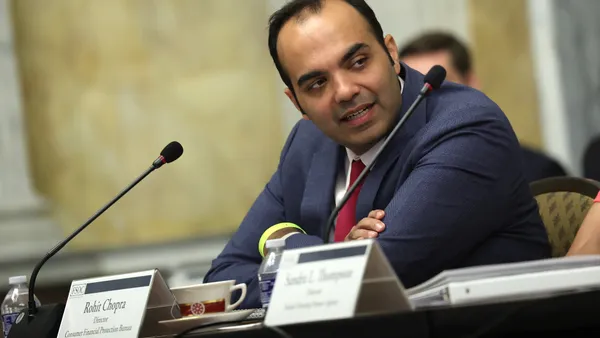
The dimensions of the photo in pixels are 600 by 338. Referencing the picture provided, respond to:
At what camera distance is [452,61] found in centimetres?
471

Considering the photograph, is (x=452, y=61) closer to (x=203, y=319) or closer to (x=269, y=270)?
(x=269, y=270)

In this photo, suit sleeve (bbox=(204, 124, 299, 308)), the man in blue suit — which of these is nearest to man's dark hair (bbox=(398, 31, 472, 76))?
suit sleeve (bbox=(204, 124, 299, 308))

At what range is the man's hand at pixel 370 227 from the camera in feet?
8.00

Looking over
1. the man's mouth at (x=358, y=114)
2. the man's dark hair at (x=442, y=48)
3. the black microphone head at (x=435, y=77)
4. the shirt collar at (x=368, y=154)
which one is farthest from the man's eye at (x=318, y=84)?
the man's dark hair at (x=442, y=48)

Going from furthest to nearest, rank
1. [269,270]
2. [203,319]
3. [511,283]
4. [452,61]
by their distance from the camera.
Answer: [452,61]
[269,270]
[203,319]
[511,283]

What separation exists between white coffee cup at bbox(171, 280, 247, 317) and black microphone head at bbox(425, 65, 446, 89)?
618 mm

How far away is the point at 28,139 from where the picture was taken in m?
6.42

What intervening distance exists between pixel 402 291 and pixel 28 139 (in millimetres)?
4981

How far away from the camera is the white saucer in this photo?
220 cm

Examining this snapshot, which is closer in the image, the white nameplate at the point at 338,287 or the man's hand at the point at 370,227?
the white nameplate at the point at 338,287

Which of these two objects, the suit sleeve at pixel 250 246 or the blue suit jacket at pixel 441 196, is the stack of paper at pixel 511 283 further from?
the suit sleeve at pixel 250 246

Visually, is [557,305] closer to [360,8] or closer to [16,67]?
[360,8]

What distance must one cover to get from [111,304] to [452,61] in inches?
109

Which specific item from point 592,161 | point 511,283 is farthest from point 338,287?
point 592,161
